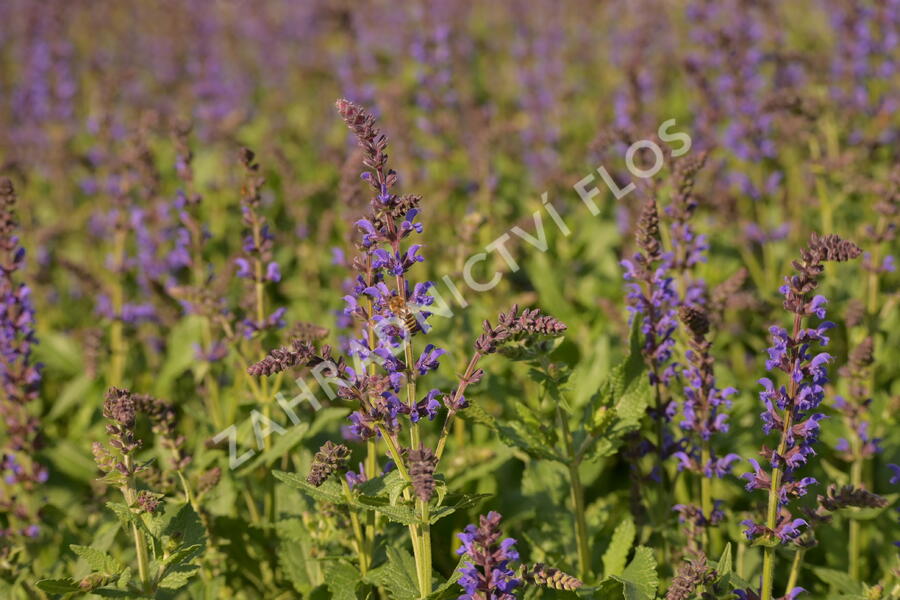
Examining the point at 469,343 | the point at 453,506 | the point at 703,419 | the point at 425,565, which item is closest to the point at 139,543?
the point at 425,565

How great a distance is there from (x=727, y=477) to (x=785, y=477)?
56 cm

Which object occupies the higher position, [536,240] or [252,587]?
[536,240]

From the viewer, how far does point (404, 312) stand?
2977 millimetres

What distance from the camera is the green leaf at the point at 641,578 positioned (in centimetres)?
313

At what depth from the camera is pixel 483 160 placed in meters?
6.57

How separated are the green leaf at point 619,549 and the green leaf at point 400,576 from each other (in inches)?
32.7

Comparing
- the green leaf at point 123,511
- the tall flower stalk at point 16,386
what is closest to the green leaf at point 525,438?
the green leaf at point 123,511

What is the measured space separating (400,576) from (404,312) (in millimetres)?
998

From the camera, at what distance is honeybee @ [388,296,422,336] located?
2971 mm

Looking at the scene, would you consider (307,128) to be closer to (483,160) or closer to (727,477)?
(483,160)

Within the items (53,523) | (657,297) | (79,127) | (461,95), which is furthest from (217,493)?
(79,127)

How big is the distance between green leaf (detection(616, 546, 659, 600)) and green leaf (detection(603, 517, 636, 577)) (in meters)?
0.31

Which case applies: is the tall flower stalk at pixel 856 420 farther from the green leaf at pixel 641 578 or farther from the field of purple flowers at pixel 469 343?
the green leaf at pixel 641 578

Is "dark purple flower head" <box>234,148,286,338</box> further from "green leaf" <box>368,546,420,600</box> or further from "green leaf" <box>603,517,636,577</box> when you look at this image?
"green leaf" <box>603,517,636,577</box>
